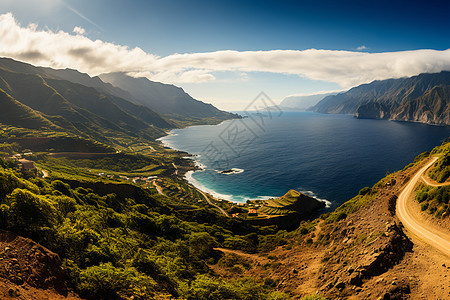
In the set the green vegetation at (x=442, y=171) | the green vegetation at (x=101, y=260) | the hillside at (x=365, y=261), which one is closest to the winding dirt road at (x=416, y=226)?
the hillside at (x=365, y=261)

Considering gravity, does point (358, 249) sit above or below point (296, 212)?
above

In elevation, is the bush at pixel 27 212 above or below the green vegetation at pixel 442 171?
above

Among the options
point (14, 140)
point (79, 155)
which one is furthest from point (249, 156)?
point (14, 140)

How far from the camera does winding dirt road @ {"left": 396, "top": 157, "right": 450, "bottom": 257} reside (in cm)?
2684

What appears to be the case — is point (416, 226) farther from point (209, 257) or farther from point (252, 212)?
point (252, 212)

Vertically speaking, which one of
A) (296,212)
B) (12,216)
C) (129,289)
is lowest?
(296,212)

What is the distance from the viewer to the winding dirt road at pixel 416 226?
88.1ft

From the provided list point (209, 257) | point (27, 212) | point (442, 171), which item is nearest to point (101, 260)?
point (27, 212)

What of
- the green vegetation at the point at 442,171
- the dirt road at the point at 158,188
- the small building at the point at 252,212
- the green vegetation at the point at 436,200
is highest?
the green vegetation at the point at 442,171

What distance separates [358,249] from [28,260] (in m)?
A: 40.2

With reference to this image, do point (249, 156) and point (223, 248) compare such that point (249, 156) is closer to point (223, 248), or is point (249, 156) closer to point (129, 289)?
point (223, 248)

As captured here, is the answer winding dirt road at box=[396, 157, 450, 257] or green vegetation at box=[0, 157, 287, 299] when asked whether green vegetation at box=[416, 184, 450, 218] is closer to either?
winding dirt road at box=[396, 157, 450, 257]

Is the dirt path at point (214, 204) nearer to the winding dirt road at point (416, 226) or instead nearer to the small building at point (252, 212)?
the small building at point (252, 212)

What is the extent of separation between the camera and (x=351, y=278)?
2497 cm
